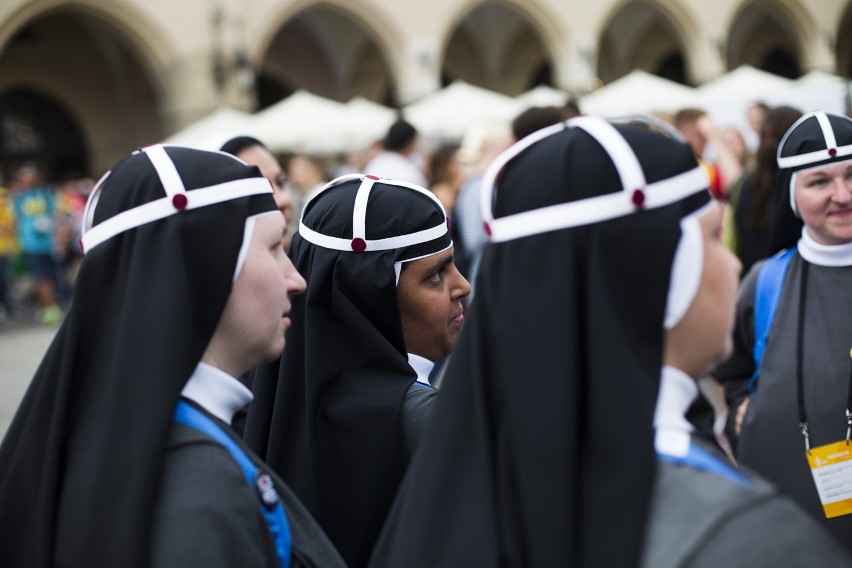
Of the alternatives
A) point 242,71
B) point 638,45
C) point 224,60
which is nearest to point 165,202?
point 224,60

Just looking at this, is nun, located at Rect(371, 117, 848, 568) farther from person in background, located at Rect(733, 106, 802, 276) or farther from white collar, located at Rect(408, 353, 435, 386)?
person in background, located at Rect(733, 106, 802, 276)

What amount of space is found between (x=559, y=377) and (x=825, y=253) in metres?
1.96

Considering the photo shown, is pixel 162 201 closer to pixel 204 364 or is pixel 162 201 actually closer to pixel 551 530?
pixel 204 364

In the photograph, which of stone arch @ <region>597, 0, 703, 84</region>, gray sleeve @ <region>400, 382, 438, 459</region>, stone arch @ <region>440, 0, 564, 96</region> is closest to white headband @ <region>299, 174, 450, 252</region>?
gray sleeve @ <region>400, 382, 438, 459</region>

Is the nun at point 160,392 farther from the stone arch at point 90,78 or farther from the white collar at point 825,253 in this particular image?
the stone arch at point 90,78

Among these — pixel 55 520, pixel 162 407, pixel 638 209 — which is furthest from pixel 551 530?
pixel 55 520

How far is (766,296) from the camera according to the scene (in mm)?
3271

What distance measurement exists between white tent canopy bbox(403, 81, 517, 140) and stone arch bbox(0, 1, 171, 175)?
7399 millimetres

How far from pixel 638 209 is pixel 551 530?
0.47 meters

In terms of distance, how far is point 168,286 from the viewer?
5.52ft

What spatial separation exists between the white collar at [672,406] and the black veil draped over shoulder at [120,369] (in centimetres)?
74

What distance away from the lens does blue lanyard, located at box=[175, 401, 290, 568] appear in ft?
5.65

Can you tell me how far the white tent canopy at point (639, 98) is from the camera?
15594mm

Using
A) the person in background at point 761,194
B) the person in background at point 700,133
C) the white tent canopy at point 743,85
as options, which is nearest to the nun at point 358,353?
the person in background at point 761,194
